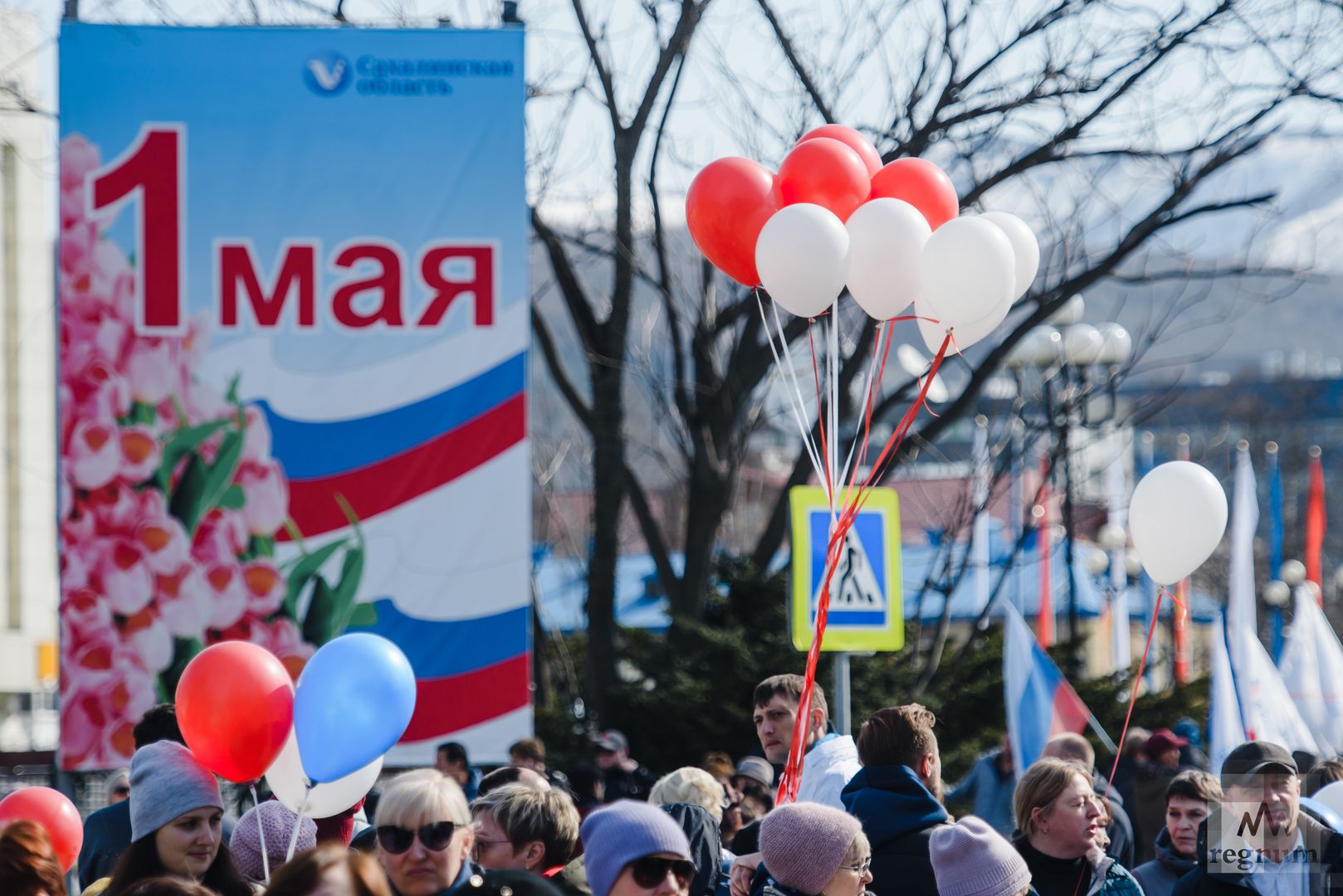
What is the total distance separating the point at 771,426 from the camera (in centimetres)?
1672

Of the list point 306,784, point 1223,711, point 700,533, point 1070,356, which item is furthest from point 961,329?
point 1070,356

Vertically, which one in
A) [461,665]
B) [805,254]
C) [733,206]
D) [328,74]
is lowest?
[461,665]

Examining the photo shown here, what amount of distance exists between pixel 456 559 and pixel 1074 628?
785 centimetres

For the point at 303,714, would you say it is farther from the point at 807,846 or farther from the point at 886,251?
the point at 886,251

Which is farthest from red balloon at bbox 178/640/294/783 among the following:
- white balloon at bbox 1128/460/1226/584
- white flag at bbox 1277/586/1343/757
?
white flag at bbox 1277/586/1343/757

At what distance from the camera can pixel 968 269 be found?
22.1 ft

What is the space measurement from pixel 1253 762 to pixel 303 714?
10.2 ft

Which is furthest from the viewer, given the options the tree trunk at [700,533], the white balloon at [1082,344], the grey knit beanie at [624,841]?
the white balloon at [1082,344]

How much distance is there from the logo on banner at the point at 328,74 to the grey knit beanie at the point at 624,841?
819cm

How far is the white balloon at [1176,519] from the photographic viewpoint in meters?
7.43

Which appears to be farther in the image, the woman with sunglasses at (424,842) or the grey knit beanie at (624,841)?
the woman with sunglasses at (424,842)

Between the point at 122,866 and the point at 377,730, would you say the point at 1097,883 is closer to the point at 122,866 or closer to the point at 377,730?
the point at 377,730

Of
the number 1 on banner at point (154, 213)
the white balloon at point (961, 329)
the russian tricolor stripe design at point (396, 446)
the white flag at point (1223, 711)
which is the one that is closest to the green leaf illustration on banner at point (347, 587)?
the russian tricolor stripe design at point (396, 446)

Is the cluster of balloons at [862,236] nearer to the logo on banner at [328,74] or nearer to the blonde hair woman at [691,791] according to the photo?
the blonde hair woman at [691,791]
